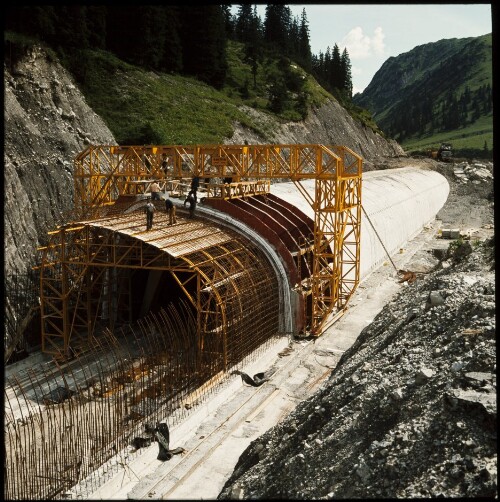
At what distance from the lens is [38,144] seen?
31781 mm

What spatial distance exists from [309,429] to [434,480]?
435 cm

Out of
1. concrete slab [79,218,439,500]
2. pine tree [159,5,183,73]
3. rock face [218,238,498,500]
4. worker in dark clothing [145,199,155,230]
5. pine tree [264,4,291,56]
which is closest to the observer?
rock face [218,238,498,500]

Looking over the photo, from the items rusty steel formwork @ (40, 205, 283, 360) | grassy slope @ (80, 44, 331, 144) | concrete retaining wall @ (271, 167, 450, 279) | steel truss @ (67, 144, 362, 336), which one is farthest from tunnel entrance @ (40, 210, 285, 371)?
grassy slope @ (80, 44, 331, 144)

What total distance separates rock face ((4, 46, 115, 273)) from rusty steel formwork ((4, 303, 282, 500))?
6.63 metres

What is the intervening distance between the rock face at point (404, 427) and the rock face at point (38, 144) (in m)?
16.8

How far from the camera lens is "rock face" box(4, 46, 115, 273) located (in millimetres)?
27312

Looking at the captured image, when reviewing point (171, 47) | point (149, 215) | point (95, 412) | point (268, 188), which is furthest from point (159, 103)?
point (95, 412)

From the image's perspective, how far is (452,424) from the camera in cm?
1025

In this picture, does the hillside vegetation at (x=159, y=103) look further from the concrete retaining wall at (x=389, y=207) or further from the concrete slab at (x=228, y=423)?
the concrete slab at (x=228, y=423)

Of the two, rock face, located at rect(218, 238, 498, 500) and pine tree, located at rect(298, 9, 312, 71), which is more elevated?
pine tree, located at rect(298, 9, 312, 71)

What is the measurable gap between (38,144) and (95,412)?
65.9ft

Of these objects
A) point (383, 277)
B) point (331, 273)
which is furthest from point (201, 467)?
point (383, 277)

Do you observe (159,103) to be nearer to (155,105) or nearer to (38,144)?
(155,105)

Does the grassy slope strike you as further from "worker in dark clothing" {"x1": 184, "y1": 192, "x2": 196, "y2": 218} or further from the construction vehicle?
the construction vehicle
